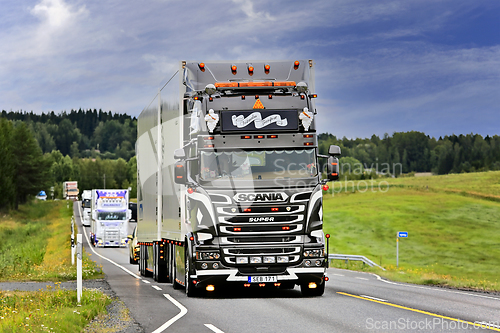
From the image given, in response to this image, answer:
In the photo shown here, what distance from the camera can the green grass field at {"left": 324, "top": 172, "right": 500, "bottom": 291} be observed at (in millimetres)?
48272

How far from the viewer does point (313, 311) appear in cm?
1284

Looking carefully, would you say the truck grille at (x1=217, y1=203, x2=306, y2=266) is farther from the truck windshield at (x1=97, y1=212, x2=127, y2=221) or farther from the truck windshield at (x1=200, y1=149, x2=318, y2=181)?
the truck windshield at (x1=97, y1=212, x2=127, y2=221)

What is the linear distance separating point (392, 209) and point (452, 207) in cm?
756

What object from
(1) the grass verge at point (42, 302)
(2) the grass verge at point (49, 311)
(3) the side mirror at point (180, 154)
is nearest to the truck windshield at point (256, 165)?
(3) the side mirror at point (180, 154)

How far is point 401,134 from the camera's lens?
7761 inches

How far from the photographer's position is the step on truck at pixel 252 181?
13250 millimetres

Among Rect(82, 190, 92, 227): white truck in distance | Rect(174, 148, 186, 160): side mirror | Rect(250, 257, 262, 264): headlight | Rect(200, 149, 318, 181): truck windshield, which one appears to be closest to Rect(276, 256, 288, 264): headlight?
Rect(250, 257, 262, 264): headlight

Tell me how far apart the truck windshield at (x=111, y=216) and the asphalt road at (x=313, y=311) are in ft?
112

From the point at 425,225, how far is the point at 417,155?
131 meters

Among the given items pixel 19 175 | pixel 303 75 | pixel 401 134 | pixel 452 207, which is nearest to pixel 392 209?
pixel 452 207

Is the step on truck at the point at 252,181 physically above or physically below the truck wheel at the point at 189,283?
above

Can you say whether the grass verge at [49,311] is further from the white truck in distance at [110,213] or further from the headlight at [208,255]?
the white truck in distance at [110,213]

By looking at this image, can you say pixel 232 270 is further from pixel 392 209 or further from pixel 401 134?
pixel 401 134

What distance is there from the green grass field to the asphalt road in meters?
8.94
